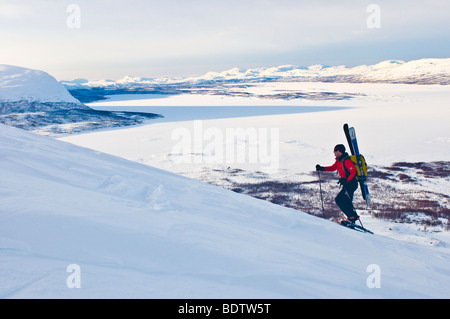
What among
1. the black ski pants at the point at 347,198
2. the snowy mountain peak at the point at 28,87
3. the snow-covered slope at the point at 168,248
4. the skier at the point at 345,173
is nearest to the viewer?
the snow-covered slope at the point at 168,248

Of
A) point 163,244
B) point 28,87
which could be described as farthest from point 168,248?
point 28,87

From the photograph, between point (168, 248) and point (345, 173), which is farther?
point (345, 173)

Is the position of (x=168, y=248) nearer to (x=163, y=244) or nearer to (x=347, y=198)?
(x=163, y=244)

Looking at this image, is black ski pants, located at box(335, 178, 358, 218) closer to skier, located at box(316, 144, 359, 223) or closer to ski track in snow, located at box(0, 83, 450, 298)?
skier, located at box(316, 144, 359, 223)

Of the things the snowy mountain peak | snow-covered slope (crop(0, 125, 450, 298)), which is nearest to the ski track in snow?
snow-covered slope (crop(0, 125, 450, 298))

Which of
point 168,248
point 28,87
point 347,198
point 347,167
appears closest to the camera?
point 168,248

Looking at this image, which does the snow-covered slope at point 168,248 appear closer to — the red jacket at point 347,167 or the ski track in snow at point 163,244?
the ski track in snow at point 163,244

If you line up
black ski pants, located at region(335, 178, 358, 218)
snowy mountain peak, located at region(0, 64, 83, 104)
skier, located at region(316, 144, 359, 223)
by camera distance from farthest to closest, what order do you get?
snowy mountain peak, located at region(0, 64, 83, 104) → black ski pants, located at region(335, 178, 358, 218) → skier, located at region(316, 144, 359, 223)

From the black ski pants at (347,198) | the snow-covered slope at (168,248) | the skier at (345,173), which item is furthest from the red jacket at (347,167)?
the snow-covered slope at (168,248)
